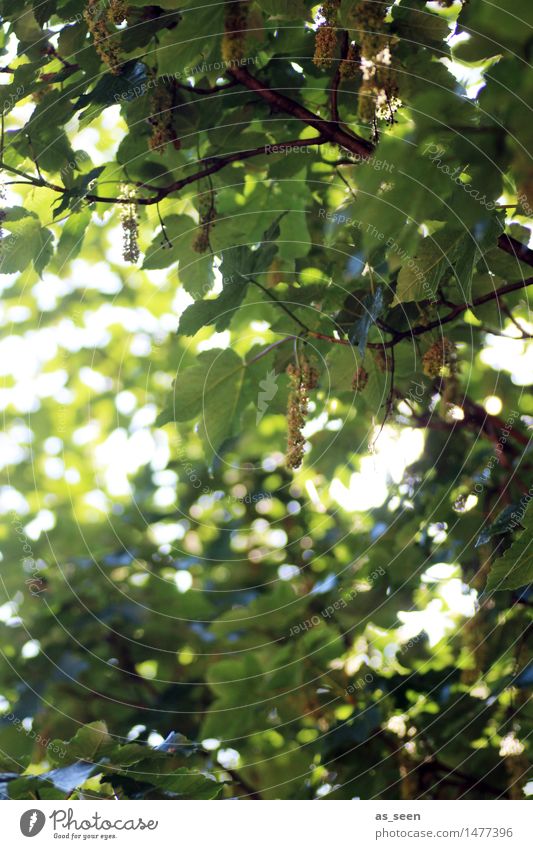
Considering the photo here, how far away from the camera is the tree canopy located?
0.73 meters

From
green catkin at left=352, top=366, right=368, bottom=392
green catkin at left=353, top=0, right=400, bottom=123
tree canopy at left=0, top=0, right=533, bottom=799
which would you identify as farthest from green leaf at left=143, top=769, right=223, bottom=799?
green catkin at left=353, top=0, right=400, bottom=123

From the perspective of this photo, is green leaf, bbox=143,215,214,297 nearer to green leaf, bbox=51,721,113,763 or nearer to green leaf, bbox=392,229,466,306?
green leaf, bbox=392,229,466,306

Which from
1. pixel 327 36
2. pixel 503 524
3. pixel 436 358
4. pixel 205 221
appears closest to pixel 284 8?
pixel 327 36

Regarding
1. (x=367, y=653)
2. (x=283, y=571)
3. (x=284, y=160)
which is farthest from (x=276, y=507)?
(x=284, y=160)

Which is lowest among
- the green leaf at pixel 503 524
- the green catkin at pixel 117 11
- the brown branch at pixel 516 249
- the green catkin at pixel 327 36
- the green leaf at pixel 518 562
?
the green leaf at pixel 518 562

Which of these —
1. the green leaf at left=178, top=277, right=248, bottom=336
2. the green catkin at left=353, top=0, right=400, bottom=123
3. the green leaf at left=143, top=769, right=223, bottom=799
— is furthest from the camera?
the green leaf at left=178, top=277, right=248, bottom=336

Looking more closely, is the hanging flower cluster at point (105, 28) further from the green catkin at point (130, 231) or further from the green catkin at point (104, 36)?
the green catkin at point (130, 231)

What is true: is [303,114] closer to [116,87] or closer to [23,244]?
[116,87]

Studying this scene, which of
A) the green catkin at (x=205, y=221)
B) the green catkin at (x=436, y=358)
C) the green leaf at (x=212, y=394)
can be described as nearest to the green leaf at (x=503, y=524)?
the green catkin at (x=436, y=358)

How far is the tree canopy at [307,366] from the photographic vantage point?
73 cm

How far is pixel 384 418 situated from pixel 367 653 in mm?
568

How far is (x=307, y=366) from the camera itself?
90 centimetres
